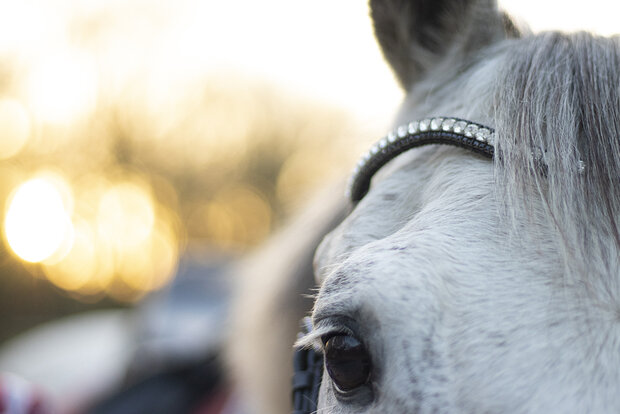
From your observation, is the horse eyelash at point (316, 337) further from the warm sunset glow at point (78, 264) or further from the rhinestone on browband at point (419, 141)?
the warm sunset glow at point (78, 264)

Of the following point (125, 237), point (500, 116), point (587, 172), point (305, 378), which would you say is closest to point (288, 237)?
point (305, 378)

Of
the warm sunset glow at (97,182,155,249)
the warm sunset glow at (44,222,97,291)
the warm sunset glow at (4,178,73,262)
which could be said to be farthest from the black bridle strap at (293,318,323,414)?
the warm sunset glow at (97,182,155,249)

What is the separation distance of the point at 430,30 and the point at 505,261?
0.98m

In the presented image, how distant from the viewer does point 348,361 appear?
95 cm

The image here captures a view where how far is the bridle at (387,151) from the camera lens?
3.77 ft

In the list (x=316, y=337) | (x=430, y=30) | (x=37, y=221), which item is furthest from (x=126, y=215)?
(x=316, y=337)

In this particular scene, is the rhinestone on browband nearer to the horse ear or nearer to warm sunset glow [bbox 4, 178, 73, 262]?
the horse ear

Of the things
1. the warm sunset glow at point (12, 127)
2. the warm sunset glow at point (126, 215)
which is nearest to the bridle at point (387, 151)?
the warm sunset glow at point (12, 127)

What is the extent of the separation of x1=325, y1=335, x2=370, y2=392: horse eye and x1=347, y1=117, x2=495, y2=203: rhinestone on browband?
48 cm

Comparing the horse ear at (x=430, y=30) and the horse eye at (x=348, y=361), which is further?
the horse ear at (x=430, y=30)

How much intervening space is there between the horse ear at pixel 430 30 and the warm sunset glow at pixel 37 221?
17499 millimetres

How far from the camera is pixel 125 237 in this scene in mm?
20375

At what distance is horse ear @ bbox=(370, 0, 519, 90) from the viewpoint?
1.50 meters

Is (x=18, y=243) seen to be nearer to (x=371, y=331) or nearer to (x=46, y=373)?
(x=46, y=373)
